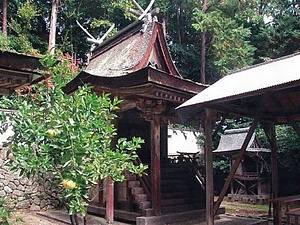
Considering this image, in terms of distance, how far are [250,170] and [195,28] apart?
7704 mm

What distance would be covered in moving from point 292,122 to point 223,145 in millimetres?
6231

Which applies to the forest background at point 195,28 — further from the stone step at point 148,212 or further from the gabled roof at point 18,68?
the gabled roof at point 18,68

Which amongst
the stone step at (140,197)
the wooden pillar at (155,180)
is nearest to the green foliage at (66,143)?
the wooden pillar at (155,180)

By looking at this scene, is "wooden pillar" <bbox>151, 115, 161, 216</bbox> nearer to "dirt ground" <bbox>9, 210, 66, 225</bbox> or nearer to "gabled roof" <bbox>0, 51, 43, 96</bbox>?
"dirt ground" <bbox>9, 210, 66, 225</bbox>

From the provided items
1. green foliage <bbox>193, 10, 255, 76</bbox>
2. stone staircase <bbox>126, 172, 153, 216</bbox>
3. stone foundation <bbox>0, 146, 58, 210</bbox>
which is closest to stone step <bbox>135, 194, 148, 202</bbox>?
stone staircase <bbox>126, 172, 153, 216</bbox>

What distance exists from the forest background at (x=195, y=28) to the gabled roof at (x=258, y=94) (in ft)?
21.2

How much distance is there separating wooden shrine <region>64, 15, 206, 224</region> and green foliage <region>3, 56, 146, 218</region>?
1.89m

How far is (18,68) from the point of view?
4.05 metres

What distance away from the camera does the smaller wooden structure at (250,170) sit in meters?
12.1

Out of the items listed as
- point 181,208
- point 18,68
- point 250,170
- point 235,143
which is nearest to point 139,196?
point 181,208

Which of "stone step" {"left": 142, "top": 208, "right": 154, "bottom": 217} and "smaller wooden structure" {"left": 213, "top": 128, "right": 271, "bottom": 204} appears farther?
"smaller wooden structure" {"left": 213, "top": 128, "right": 271, "bottom": 204}

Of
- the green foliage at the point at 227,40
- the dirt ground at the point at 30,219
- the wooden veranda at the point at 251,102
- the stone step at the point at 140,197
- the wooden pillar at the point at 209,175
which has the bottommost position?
the dirt ground at the point at 30,219

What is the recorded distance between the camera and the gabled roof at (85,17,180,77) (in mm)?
7988

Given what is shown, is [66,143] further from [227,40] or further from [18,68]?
A: [227,40]
